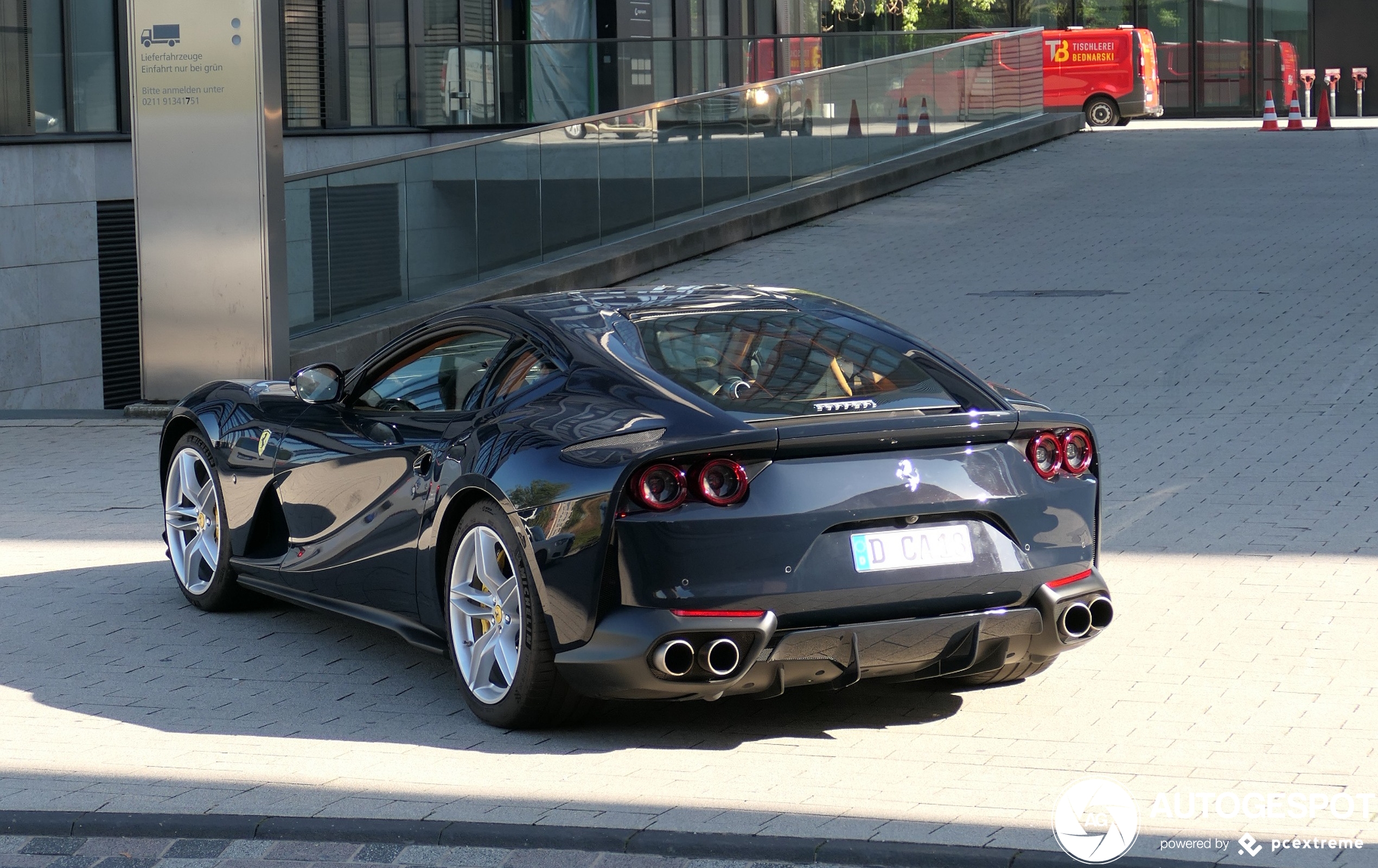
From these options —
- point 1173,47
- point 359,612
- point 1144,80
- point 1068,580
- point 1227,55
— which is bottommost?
point 359,612

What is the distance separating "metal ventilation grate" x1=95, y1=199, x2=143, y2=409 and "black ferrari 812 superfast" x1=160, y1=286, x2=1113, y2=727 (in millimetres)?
15882

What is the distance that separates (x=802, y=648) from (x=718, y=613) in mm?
259

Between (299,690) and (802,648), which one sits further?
(299,690)

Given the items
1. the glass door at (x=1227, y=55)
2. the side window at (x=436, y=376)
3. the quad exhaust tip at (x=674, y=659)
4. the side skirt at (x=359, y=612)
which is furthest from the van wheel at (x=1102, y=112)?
the quad exhaust tip at (x=674, y=659)

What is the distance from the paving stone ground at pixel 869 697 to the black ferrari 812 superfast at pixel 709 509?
26cm

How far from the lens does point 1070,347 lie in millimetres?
13414

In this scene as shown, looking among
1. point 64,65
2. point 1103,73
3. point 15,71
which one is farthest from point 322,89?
point 1103,73

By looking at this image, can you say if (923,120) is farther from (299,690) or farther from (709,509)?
(709,509)

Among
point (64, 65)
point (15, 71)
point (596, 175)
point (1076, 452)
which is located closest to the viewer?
point (1076, 452)

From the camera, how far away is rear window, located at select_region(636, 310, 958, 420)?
17.2 feet

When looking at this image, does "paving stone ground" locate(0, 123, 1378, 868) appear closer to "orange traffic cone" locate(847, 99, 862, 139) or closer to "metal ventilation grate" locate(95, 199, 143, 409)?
"metal ventilation grate" locate(95, 199, 143, 409)

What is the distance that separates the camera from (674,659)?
4918 mm

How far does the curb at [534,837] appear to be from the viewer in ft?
13.5

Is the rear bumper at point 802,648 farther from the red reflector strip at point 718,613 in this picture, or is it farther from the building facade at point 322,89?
the building facade at point 322,89
